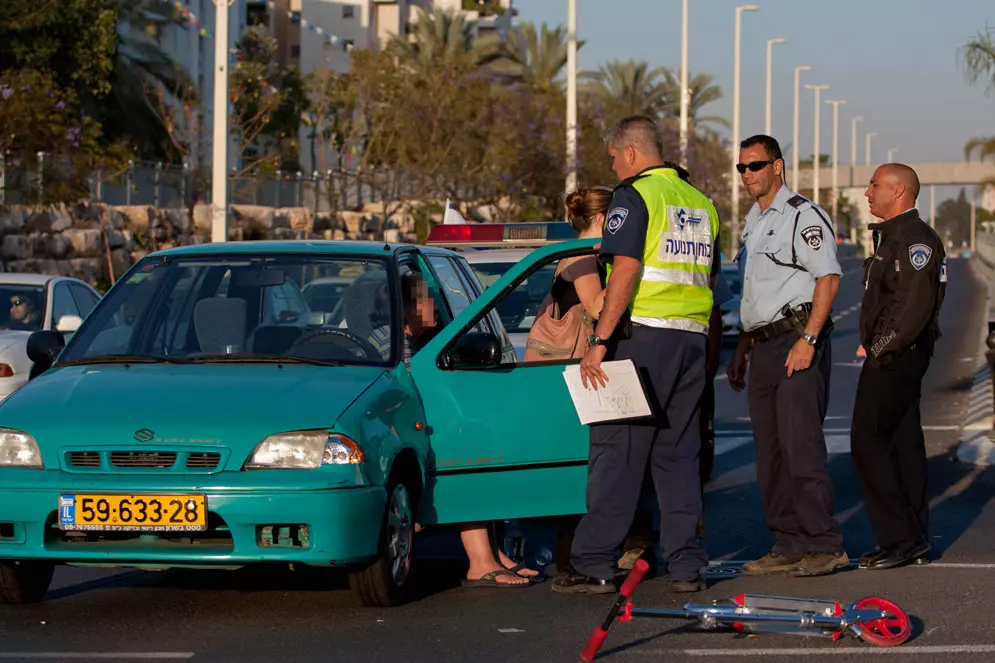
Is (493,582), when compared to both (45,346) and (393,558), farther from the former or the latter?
(45,346)

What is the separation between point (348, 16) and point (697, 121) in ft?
84.1

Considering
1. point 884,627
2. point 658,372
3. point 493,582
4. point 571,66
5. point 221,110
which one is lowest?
point 493,582

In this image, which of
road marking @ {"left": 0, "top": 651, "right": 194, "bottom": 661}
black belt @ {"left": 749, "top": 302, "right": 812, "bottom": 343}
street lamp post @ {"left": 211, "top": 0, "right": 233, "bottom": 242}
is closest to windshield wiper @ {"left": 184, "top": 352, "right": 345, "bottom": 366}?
road marking @ {"left": 0, "top": 651, "right": 194, "bottom": 661}

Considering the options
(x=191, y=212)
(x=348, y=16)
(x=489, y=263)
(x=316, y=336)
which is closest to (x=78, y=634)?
(x=316, y=336)

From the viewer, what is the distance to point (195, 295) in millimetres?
8055

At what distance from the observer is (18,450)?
663 centimetres

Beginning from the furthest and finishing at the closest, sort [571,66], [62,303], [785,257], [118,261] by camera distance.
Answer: [571,66]
[118,261]
[62,303]
[785,257]

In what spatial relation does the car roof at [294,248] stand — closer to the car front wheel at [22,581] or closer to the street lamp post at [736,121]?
the car front wheel at [22,581]

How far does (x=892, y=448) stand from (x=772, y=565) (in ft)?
2.92

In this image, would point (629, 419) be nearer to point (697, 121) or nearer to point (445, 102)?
point (445, 102)

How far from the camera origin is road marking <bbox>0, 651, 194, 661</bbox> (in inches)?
237

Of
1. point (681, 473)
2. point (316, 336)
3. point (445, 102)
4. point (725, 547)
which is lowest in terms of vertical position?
point (725, 547)

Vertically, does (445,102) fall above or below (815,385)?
above

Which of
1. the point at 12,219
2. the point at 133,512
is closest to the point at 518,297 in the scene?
the point at 133,512
